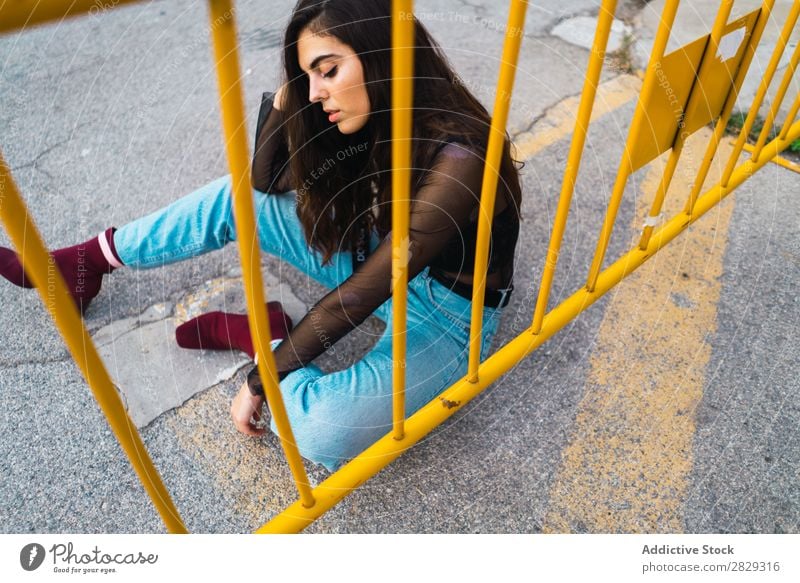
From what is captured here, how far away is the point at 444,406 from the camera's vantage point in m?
1.25

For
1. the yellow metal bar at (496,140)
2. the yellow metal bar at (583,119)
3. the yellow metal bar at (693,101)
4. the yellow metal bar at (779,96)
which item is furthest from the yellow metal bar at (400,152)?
the yellow metal bar at (779,96)

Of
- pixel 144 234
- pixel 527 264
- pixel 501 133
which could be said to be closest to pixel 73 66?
pixel 144 234

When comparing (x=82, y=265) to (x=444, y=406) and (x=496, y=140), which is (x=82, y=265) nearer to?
(x=444, y=406)

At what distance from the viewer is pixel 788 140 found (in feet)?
6.20

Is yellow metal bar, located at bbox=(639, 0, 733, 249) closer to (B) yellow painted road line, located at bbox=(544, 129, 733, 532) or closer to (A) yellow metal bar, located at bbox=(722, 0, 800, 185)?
(A) yellow metal bar, located at bbox=(722, 0, 800, 185)

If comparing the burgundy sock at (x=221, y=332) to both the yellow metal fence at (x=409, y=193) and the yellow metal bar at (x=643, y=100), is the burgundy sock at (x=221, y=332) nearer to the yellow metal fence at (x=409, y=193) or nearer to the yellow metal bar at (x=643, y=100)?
the yellow metal fence at (x=409, y=193)

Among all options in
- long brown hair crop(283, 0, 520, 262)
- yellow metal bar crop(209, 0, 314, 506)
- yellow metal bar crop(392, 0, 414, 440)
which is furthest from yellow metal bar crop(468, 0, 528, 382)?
yellow metal bar crop(209, 0, 314, 506)

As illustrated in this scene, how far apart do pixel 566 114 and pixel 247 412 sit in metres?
1.91

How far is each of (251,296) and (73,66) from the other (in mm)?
2821

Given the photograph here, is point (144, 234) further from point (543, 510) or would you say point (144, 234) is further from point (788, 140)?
point (788, 140)

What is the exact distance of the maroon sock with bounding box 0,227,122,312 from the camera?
175 centimetres

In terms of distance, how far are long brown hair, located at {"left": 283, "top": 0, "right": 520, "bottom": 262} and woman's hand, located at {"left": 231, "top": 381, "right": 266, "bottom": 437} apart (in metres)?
0.43

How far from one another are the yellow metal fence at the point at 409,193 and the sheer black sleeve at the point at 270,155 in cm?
80
